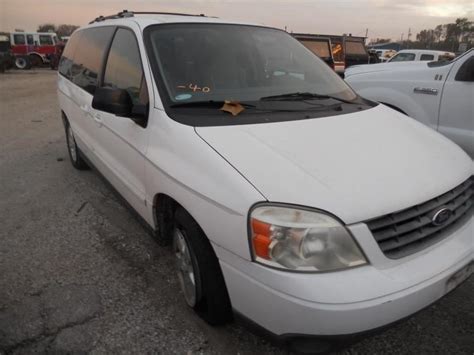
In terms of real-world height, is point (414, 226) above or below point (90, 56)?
below

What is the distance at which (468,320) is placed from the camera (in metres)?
2.59

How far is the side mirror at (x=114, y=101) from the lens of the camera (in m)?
2.64

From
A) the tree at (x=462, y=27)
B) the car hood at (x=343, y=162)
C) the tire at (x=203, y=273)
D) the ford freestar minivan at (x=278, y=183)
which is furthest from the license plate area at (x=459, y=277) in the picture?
the tree at (x=462, y=27)

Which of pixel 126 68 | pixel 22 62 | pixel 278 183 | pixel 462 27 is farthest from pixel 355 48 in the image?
pixel 462 27

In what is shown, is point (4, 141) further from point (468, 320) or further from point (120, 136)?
point (468, 320)

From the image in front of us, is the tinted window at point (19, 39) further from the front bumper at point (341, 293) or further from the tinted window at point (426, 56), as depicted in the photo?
the front bumper at point (341, 293)

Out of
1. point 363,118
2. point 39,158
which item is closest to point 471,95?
point 363,118

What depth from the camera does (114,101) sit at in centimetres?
264

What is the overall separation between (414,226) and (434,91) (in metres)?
3.36

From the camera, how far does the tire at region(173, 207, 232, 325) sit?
2.16 meters

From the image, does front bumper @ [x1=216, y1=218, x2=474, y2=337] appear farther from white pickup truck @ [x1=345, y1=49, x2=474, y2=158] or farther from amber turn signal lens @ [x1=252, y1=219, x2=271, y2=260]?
white pickup truck @ [x1=345, y1=49, x2=474, y2=158]

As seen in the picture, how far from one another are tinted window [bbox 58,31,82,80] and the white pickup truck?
3.60 meters

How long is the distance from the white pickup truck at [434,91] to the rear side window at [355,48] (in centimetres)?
1093

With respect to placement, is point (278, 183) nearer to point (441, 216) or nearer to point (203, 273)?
point (203, 273)
